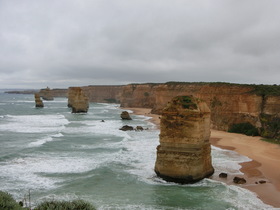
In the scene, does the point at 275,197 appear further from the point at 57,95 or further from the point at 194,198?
the point at 57,95

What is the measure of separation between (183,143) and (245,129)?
21.8m

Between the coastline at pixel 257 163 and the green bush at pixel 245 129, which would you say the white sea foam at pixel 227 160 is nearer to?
the coastline at pixel 257 163

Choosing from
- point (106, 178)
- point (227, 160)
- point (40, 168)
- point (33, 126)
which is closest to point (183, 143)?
point (106, 178)

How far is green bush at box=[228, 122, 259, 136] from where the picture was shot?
34.0 m

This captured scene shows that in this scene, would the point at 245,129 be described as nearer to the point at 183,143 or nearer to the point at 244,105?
the point at 244,105

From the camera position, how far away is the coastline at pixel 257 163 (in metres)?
15.2

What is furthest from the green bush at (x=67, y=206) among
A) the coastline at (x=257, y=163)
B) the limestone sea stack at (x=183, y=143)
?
the coastline at (x=257, y=163)

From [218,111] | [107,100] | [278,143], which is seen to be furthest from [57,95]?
[278,143]

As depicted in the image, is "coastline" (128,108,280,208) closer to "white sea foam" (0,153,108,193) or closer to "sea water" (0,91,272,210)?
"sea water" (0,91,272,210)

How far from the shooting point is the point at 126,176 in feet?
58.1

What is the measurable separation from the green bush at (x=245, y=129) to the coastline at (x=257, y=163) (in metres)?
1.08

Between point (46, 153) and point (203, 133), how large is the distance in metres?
13.5

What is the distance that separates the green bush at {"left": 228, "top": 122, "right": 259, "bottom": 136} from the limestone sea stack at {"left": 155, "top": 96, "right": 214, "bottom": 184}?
19643 millimetres

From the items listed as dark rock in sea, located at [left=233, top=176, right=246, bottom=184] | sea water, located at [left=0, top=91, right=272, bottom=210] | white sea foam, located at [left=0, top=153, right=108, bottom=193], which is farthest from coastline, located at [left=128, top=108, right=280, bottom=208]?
white sea foam, located at [left=0, top=153, right=108, bottom=193]
